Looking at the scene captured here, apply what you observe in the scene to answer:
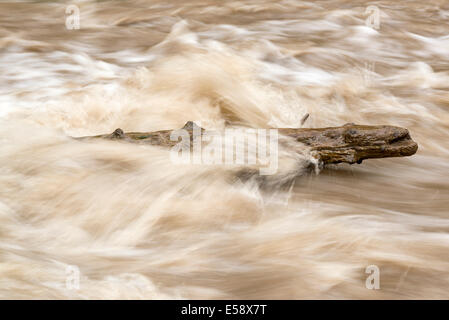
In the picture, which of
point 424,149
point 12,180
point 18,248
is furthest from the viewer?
point 424,149

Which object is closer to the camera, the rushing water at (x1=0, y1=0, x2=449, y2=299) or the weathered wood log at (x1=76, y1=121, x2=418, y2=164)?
the rushing water at (x1=0, y1=0, x2=449, y2=299)

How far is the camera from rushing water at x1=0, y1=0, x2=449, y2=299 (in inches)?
107

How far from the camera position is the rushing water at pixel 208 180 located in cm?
273

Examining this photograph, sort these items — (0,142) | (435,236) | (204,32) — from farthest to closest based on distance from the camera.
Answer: (204,32) < (0,142) < (435,236)

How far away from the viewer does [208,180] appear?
3.37 meters

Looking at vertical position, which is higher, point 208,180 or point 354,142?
point 354,142

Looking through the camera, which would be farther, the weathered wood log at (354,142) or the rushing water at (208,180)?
the weathered wood log at (354,142)

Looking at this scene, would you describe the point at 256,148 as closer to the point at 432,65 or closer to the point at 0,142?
the point at 0,142

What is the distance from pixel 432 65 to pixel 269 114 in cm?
222

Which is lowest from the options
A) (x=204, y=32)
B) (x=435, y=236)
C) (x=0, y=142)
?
(x=435, y=236)

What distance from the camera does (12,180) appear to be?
132 inches

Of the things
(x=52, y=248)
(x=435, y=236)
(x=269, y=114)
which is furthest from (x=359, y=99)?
(x=52, y=248)

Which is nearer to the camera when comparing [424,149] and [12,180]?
[12,180]

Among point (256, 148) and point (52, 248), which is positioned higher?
point (256, 148)
